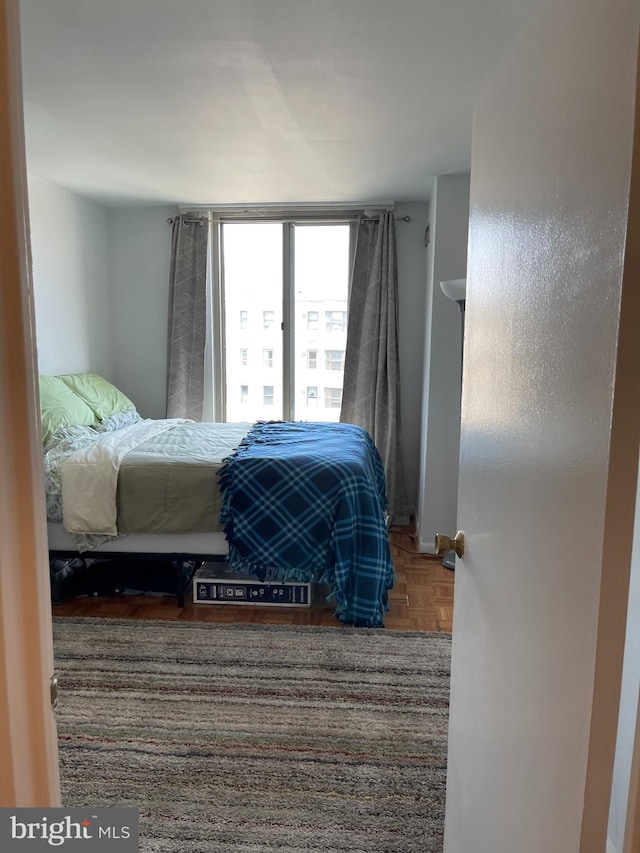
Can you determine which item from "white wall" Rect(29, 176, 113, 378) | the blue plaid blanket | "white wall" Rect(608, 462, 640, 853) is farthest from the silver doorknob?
"white wall" Rect(29, 176, 113, 378)

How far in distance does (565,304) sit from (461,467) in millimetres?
643

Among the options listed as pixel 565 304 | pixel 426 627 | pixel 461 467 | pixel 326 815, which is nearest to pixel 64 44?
pixel 461 467

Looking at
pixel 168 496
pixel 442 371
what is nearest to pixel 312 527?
pixel 168 496

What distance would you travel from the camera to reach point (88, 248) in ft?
13.8

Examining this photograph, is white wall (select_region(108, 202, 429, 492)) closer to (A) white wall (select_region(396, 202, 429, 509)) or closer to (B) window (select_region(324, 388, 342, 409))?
(A) white wall (select_region(396, 202, 429, 509))

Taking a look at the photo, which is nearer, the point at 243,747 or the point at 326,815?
the point at 326,815

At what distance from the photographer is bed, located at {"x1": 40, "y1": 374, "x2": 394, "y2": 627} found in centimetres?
263

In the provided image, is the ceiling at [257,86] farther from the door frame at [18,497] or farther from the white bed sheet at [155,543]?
the white bed sheet at [155,543]

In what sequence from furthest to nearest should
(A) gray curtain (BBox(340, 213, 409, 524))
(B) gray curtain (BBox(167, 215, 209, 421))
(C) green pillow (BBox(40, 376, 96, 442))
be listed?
(B) gray curtain (BBox(167, 215, 209, 421))
(A) gray curtain (BBox(340, 213, 409, 524))
(C) green pillow (BBox(40, 376, 96, 442))

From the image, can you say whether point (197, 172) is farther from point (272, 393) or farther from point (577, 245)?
point (577, 245)

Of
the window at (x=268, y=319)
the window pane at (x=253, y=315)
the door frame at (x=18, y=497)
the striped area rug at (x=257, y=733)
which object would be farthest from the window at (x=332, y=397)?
the door frame at (x=18, y=497)

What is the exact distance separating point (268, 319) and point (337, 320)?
0.55 meters

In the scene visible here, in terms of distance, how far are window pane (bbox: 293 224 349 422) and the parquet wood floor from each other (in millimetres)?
1803

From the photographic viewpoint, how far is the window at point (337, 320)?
14.4 feet
